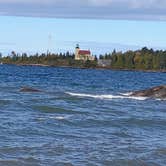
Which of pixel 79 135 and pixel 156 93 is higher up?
pixel 79 135

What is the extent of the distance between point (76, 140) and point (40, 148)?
2.35m

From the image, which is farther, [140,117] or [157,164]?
[140,117]

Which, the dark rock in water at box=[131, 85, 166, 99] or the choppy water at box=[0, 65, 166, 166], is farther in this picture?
the dark rock in water at box=[131, 85, 166, 99]

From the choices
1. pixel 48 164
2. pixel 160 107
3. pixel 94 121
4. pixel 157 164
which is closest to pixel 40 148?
pixel 48 164

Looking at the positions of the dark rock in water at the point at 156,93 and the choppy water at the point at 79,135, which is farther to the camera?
the dark rock in water at the point at 156,93

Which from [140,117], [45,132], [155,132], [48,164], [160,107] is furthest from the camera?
[160,107]

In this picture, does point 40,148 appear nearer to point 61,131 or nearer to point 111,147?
point 111,147

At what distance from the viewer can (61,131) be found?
22.8m

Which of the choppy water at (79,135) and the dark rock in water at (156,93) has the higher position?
the choppy water at (79,135)

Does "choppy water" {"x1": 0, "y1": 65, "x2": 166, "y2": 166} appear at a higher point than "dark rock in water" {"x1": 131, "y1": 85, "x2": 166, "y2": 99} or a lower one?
higher

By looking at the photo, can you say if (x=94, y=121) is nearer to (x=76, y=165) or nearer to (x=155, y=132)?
(x=155, y=132)

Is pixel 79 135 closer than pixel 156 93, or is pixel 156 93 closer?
pixel 79 135

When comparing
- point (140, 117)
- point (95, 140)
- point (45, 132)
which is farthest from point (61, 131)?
point (140, 117)

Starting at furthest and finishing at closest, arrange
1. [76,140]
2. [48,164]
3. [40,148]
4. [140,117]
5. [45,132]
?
[140,117]
[45,132]
[76,140]
[40,148]
[48,164]
